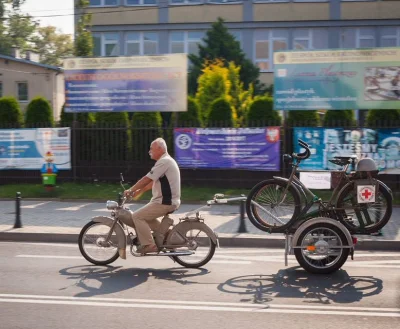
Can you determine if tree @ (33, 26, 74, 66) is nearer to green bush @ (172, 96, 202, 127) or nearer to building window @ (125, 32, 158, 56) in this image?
building window @ (125, 32, 158, 56)

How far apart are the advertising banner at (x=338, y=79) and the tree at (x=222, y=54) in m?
15.0

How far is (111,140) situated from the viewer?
1872cm

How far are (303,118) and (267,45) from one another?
1986cm

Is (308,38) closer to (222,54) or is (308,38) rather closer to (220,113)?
(222,54)

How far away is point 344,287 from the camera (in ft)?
25.0

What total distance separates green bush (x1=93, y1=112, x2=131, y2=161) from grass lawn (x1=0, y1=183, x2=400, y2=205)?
0.98 m

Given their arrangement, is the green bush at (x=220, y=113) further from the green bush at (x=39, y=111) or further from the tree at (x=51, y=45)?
the tree at (x=51, y=45)

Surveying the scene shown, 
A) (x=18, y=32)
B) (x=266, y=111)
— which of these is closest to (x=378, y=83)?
(x=266, y=111)

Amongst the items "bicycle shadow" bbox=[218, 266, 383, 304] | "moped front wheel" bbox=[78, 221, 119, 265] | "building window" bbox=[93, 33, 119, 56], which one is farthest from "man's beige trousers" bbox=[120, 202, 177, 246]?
"building window" bbox=[93, 33, 119, 56]

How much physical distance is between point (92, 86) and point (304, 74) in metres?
6.22

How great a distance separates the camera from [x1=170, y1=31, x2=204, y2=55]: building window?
123ft

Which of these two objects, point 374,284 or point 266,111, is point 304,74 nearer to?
point 266,111

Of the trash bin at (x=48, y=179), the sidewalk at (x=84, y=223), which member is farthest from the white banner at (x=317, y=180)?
the trash bin at (x=48, y=179)

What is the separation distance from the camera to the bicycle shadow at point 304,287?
711 centimetres
